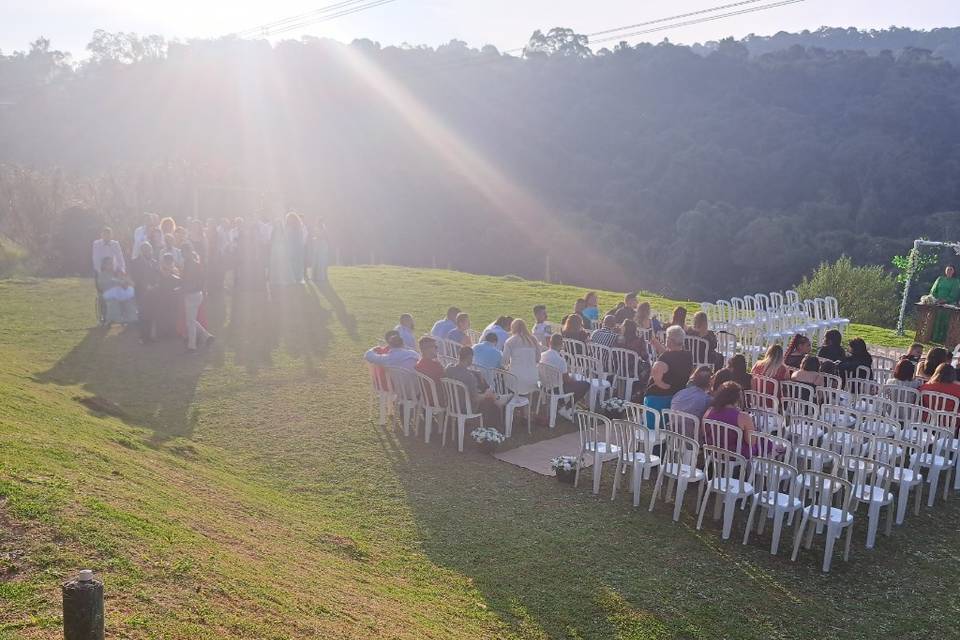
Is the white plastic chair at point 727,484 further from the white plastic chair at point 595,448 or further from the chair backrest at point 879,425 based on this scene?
the chair backrest at point 879,425

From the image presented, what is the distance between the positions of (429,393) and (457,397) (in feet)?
1.28

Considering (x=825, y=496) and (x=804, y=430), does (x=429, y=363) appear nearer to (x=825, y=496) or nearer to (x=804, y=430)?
(x=804, y=430)

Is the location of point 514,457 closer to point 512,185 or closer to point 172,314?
point 172,314

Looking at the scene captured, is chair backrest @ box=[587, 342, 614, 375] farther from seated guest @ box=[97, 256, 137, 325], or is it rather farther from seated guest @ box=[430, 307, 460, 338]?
seated guest @ box=[97, 256, 137, 325]

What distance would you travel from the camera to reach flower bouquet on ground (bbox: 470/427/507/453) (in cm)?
860

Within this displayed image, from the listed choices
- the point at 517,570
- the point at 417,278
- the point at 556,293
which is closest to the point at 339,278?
the point at 417,278

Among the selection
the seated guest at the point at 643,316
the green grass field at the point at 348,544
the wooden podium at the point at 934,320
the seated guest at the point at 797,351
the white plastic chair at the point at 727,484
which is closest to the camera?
the green grass field at the point at 348,544

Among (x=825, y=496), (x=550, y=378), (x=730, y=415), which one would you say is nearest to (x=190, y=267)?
(x=550, y=378)

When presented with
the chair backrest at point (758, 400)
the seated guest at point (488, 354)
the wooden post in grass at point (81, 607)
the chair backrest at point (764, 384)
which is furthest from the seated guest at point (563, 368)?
the wooden post in grass at point (81, 607)

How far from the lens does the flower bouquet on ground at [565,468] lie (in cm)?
781

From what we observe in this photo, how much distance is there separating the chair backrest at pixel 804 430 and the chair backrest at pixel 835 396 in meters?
0.66

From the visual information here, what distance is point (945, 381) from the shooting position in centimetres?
857

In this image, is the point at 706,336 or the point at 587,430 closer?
the point at 587,430

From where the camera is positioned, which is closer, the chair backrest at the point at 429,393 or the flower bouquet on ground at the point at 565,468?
the flower bouquet on ground at the point at 565,468
